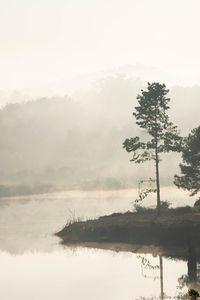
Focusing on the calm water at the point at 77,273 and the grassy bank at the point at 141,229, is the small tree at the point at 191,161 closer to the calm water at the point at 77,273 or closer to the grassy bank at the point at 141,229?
the grassy bank at the point at 141,229

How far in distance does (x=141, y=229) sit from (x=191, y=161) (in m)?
13.5

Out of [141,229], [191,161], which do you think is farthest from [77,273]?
[191,161]

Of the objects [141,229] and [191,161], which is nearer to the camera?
[141,229]

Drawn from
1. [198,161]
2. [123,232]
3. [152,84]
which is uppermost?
[152,84]

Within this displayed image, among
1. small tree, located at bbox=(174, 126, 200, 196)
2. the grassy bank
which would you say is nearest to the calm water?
the grassy bank

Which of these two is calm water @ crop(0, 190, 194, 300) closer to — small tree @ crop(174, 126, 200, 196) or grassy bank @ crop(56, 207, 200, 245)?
grassy bank @ crop(56, 207, 200, 245)

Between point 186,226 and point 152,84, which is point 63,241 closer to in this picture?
point 186,226

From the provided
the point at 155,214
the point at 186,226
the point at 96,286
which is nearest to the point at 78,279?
the point at 96,286

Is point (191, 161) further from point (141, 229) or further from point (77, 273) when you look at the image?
point (77, 273)

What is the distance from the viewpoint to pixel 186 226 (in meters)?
52.8

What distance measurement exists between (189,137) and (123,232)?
1631cm

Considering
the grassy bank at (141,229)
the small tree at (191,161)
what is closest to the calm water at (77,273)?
the grassy bank at (141,229)

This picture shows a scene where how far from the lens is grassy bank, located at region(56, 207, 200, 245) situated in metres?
52.6

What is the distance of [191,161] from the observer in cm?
6600
